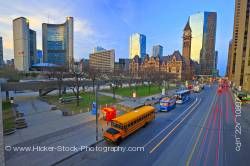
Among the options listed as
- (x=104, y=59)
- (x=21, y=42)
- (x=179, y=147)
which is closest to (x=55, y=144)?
(x=179, y=147)

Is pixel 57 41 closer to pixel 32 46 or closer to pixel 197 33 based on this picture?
pixel 32 46

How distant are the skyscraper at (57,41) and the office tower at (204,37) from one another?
138791 mm

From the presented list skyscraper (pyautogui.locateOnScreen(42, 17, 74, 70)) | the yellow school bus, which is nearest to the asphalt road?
the yellow school bus

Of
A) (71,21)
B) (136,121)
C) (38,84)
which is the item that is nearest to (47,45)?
(71,21)

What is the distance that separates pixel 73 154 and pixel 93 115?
35.0 ft

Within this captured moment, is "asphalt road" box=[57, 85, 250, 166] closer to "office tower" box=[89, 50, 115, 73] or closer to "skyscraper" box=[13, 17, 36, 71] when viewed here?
"skyscraper" box=[13, 17, 36, 71]

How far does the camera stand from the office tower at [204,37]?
170875 mm

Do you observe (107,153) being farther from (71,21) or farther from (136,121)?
(71,21)

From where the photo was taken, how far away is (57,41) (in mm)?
129000

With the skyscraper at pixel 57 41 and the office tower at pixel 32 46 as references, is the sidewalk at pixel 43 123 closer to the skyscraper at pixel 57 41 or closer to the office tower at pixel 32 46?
the skyscraper at pixel 57 41

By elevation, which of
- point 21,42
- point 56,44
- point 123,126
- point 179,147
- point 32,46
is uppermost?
point 56,44

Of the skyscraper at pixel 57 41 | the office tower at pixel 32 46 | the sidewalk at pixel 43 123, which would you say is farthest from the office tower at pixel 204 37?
the sidewalk at pixel 43 123

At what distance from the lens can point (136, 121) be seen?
1702cm

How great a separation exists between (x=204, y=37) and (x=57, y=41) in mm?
157024
